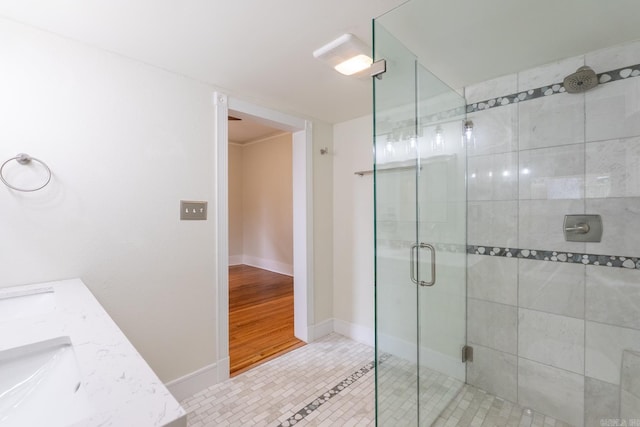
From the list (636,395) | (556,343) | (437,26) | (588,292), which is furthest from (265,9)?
(636,395)

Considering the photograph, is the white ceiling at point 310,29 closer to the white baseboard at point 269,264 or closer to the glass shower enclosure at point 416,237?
the glass shower enclosure at point 416,237

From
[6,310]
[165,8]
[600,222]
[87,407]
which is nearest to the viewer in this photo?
[87,407]

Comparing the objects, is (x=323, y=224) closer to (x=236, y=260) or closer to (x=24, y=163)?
(x=24, y=163)

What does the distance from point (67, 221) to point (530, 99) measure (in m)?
2.75

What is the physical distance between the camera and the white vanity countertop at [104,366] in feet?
1.65

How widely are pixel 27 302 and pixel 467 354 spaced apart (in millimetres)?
2543

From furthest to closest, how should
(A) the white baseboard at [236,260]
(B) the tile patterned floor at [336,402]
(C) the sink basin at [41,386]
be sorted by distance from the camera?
(A) the white baseboard at [236,260]
(B) the tile patterned floor at [336,402]
(C) the sink basin at [41,386]

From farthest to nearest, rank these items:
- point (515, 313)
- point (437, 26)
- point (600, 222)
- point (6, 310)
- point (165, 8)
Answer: point (515, 313) < point (600, 222) < point (437, 26) < point (165, 8) < point (6, 310)

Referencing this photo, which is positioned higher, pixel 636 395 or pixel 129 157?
pixel 129 157

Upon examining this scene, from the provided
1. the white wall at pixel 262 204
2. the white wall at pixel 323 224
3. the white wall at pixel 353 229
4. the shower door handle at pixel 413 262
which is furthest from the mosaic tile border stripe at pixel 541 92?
the white wall at pixel 262 204

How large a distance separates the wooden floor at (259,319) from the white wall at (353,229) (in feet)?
2.01

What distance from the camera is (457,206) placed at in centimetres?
201

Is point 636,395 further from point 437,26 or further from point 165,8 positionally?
point 165,8

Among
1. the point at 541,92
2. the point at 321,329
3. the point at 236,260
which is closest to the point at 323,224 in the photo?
the point at 321,329
